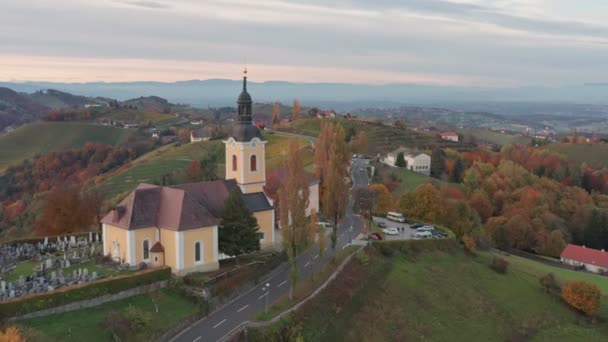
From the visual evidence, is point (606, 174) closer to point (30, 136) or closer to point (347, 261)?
point (347, 261)

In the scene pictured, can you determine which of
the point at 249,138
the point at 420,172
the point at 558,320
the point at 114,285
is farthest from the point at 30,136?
the point at 558,320

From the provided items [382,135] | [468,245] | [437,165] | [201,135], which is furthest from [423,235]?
[201,135]

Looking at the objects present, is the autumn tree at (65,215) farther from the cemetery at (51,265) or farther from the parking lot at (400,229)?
the parking lot at (400,229)

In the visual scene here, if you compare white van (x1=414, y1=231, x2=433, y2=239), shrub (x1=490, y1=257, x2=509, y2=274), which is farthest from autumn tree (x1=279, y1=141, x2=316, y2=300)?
shrub (x1=490, y1=257, x2=509, y2=274)

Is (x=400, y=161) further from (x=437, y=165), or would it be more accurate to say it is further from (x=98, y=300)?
(x=98, y=300)

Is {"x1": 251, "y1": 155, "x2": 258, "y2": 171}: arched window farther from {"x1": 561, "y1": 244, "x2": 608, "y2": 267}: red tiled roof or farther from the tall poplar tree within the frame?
{"x1": 561, "y1": 244, "x2": 608, "y2": 267}: red tiled roof
